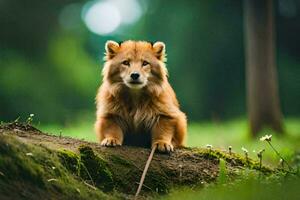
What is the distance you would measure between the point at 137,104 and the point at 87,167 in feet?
6.03

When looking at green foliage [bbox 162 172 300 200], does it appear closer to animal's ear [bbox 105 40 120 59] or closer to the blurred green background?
animal's ear [bbox 105 40 120 59]

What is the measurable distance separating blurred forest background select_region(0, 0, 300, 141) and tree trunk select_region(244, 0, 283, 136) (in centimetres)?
573

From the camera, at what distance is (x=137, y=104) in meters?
8.18

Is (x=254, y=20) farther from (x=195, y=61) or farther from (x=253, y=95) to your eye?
(x=195, y=61)

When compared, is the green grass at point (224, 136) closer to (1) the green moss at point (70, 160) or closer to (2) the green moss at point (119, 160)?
(2) the green moss at point (119, 160)

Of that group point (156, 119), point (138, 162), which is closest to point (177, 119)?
point (156, 119)

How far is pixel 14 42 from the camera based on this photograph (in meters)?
26.0

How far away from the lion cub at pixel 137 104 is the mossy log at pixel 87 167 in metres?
0.39

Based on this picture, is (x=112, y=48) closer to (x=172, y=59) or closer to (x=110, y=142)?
(x=110, y=142)

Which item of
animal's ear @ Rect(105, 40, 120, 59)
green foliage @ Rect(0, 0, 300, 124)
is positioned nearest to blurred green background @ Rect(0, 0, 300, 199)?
green foliage @ Rect(0, 0, 300, 124)

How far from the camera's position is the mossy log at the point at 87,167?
552cm

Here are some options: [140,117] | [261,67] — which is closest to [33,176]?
[140,117]

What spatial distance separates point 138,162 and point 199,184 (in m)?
0.62

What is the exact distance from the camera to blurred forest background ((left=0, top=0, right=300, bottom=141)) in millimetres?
25344
